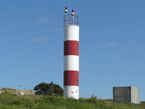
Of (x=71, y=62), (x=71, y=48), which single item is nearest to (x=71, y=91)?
(x=71, y=62)

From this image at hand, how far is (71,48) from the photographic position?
3219cm

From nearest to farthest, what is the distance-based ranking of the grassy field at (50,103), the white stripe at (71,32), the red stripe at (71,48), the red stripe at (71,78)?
the grassy field at (50,103) → the red stripe at (71,78) → the red stripe at (71,48) → the white stripe at (71,32)

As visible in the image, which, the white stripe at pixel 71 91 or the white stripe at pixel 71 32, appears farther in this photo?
the white stripe at pixel 71 32

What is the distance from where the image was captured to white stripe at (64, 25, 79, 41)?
3256cm

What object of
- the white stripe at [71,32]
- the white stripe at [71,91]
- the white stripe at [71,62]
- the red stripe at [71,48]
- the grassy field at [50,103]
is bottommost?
the grassy field at [50,103]

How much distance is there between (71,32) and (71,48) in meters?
1.87

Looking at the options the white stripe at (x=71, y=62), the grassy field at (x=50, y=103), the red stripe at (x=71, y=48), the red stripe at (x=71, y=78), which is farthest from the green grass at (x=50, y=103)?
the red stripe at (x=71, y=48)

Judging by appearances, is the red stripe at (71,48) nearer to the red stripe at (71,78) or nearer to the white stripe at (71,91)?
the red stripe at (71,78)

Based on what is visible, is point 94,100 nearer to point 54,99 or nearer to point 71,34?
point 54,99

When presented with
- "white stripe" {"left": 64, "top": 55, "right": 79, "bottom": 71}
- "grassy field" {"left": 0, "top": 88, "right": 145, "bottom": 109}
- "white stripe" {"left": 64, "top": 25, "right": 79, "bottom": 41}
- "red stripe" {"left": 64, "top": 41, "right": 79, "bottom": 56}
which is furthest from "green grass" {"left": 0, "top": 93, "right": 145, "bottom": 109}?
"white stripe" {"left": 64, "top": 25, "right": 79, "bottom": 41}

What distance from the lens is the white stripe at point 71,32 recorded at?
32562 mm

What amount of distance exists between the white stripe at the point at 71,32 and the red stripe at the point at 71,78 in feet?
12.5

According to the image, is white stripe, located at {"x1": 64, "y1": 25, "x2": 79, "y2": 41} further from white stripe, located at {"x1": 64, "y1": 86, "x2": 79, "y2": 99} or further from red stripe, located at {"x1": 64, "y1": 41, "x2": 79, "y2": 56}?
white stripe, located at {"x1": 64, "y1": 86, "x2": 79, "y2": 99}

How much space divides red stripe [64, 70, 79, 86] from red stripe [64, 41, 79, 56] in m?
2.11
